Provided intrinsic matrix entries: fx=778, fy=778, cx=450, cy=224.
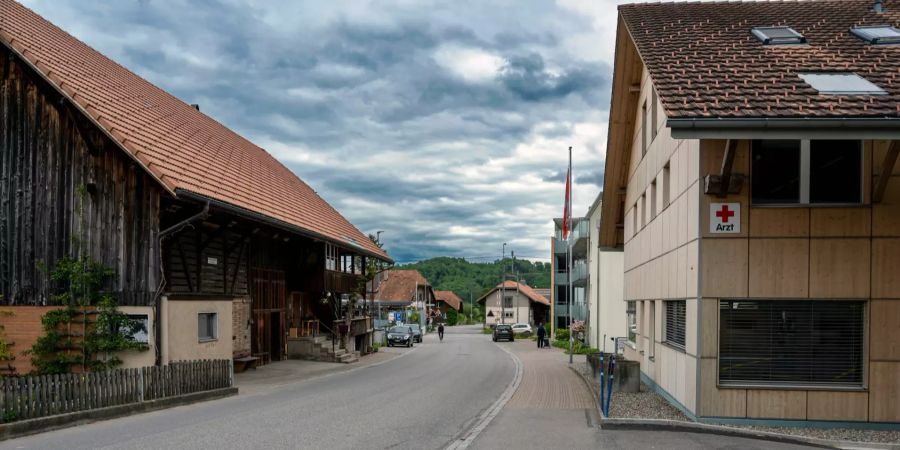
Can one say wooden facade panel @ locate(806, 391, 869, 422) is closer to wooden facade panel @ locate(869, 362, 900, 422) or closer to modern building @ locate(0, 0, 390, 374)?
wooden facade panel @ locate(869, 362, 900, 422)

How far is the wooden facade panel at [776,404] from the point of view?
12.5 meters

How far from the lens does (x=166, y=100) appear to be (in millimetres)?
28141

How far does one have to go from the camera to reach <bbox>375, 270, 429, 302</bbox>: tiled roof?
95500mm

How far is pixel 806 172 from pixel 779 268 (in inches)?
65.5

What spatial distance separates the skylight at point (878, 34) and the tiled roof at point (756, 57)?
182mm

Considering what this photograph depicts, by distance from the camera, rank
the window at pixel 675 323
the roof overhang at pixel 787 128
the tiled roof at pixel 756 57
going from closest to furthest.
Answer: the roof overhang at pixel 787 128 < the tiled roof at pixel 756 57 < the window at pixel 675 323

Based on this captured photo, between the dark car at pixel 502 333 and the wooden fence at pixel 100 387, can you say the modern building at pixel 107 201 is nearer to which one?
the wooden fence at pixel 100 387

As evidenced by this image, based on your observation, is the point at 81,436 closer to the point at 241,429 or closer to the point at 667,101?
the point at 241,429

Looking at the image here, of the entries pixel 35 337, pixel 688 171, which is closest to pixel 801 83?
pixel 688 171

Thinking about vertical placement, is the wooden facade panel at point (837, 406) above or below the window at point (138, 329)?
below

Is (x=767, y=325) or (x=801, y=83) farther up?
(x=801, y=83)

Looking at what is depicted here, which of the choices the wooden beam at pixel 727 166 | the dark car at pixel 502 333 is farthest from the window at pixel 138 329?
the dark car at pixel 502 333

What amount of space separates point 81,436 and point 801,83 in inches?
500

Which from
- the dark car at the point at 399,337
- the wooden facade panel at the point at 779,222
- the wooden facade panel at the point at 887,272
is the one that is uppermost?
the wooden facade panel at the point at 779,222
